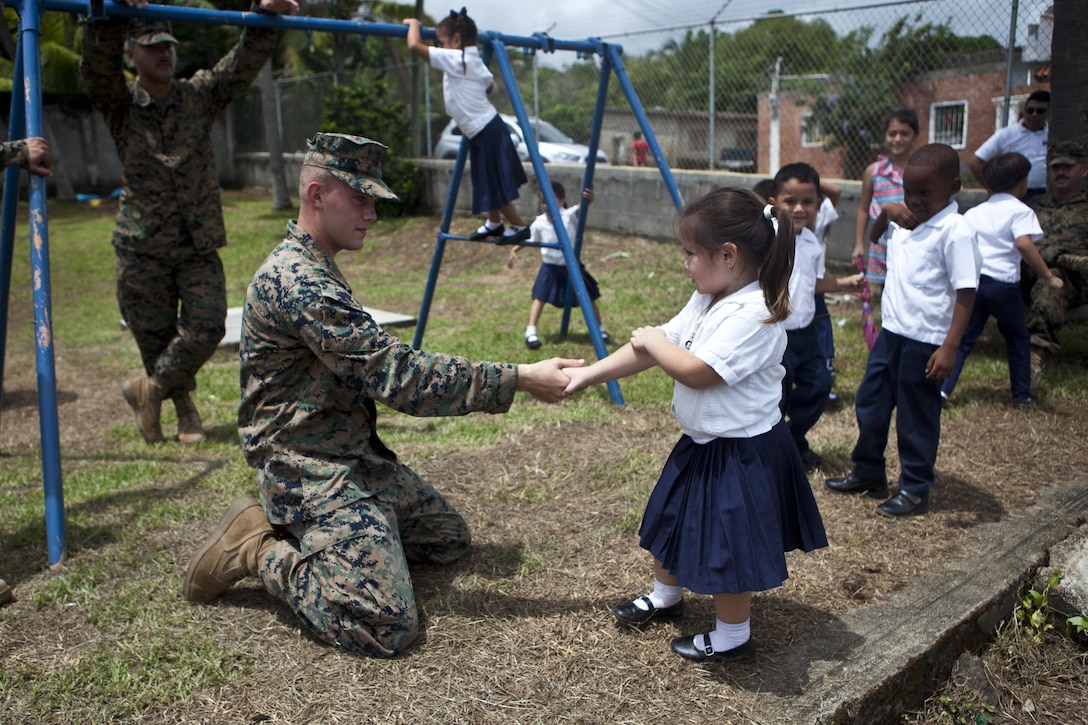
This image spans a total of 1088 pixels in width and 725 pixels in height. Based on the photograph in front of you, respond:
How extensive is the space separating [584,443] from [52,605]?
2.42 meters

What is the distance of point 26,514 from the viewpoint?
386 cm

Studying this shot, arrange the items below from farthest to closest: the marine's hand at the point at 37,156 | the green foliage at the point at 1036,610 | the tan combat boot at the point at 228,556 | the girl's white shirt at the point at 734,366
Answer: the marine's hand at the point at 37,156, the green foliage at the point at 1036,610, the tan combat boot at the point at 228,556, the girl's white shirt at the point at 734,366

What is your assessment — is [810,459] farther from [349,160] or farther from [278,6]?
[278,6]

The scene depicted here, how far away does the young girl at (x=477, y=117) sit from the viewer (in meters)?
5.48

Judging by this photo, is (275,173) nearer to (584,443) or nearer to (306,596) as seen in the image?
(584,443)

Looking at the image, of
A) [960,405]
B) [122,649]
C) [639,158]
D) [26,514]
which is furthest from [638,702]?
[639,158]

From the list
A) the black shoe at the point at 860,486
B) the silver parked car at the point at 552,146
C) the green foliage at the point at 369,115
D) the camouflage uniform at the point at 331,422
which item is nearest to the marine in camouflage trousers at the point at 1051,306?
the black shoe at the point at 860,486

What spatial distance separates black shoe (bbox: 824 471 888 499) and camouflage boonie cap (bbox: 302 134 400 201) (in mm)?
2368

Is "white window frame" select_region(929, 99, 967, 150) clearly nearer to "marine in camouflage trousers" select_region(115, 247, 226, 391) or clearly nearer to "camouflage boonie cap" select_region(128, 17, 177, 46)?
"marine in camouflage trousers" select_region(115, 247, 226, 391)

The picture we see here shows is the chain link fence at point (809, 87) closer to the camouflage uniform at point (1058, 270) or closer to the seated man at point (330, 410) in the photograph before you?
the camouflage uniform at point (1058, 270)

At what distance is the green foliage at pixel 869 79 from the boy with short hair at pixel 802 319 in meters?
4.98

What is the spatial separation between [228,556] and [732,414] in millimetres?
1731

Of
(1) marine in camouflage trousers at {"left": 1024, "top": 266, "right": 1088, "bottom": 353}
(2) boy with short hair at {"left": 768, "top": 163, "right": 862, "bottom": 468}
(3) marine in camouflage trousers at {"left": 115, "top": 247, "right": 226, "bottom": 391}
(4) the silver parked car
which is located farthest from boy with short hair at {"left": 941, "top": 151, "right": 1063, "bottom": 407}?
(4) the silver parked car

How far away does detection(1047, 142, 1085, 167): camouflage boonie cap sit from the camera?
17.9 feet
